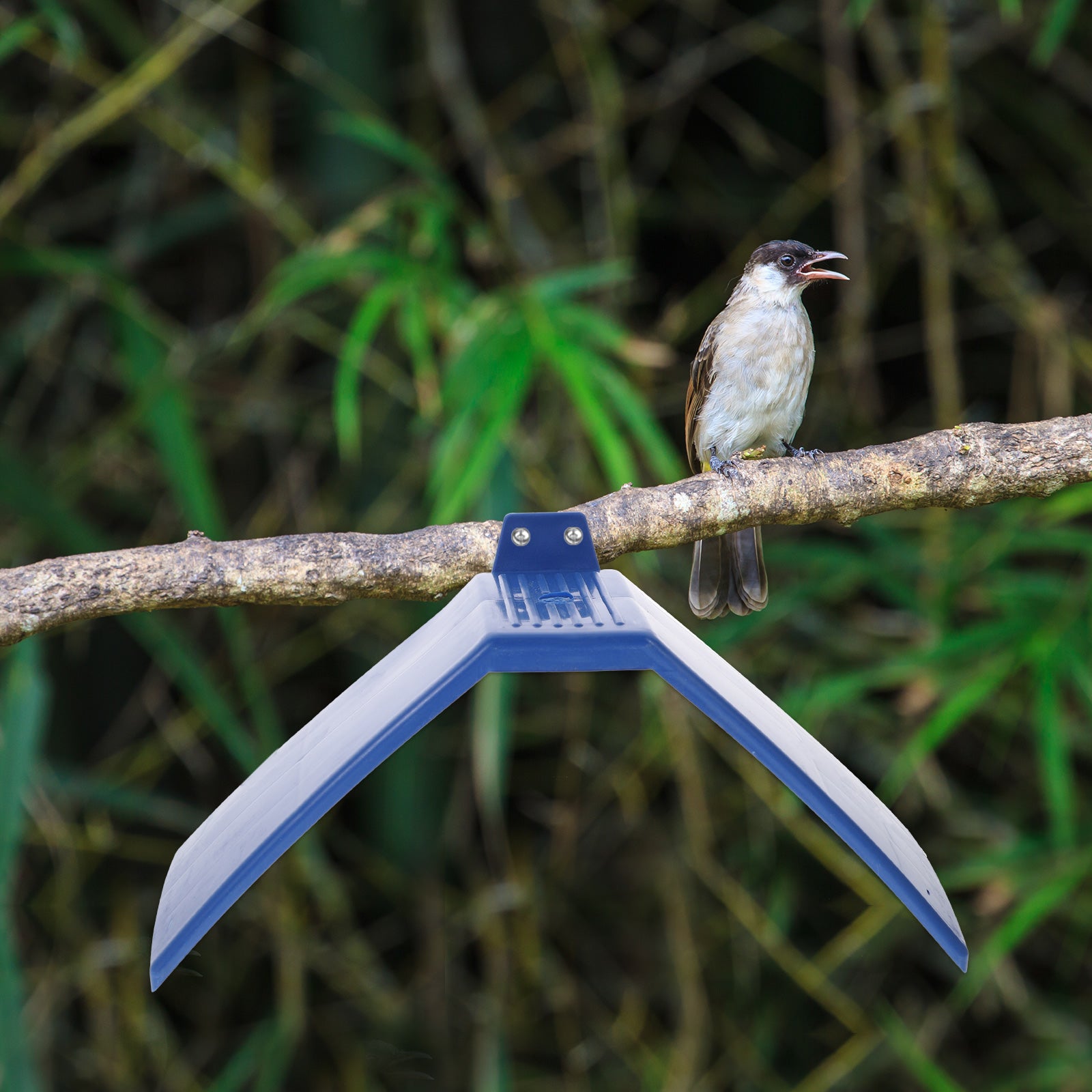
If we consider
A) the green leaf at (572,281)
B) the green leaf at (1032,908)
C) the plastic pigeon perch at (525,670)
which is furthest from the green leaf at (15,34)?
the green leaf at (1032,908)

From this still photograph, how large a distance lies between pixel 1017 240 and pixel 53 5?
2.47 m

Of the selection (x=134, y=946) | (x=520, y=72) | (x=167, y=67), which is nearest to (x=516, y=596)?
(x=167, y=67)

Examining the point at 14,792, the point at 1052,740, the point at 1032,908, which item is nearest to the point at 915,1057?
the point at 1032,908

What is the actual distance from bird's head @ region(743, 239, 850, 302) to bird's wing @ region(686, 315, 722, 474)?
0.13 m

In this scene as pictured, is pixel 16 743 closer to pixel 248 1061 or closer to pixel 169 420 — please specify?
pixel 169 420

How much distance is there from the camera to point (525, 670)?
0.88 meters

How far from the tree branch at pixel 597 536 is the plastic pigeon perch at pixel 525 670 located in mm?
348

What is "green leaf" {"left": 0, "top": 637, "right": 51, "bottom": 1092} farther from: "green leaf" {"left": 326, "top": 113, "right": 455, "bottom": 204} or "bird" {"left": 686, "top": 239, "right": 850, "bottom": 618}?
"bird" {"left": 686, "top": 239, "right": 850, "bottom": 618}

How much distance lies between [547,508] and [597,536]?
125 cm

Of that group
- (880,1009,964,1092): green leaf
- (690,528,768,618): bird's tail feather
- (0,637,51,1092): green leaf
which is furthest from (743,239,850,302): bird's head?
(880,1009,964,1092): green leaf

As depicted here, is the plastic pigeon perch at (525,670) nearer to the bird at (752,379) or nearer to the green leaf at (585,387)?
the green leaf at (585,387)

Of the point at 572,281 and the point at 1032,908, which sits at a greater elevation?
the point at 572,281

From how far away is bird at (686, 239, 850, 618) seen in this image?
237cm

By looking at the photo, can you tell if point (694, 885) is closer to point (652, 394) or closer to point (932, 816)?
point (932, 816)
